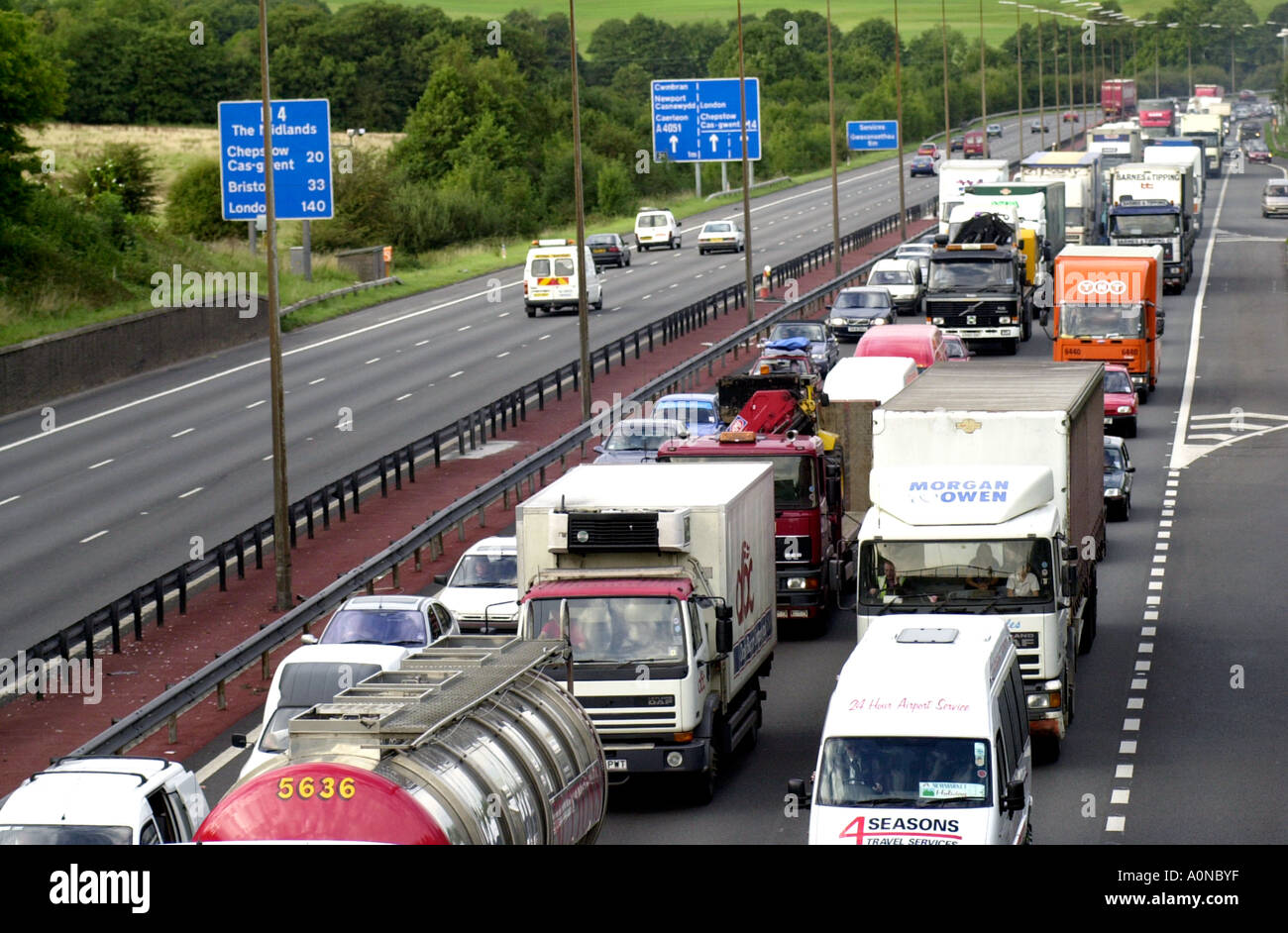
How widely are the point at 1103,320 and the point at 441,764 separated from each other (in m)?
36.7

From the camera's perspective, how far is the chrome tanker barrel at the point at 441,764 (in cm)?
1160

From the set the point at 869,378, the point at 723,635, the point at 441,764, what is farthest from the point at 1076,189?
the point at 441,764

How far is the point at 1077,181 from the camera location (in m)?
75.2

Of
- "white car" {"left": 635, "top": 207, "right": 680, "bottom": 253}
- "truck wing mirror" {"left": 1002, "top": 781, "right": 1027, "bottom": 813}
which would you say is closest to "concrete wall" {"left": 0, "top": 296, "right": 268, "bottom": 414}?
"white car" {"left": 635, "top": 207, "right": 680, "bottom": 253}

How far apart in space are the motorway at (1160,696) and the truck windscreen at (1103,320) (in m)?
2.97

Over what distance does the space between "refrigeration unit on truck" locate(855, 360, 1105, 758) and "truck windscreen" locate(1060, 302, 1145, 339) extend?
2357 cm

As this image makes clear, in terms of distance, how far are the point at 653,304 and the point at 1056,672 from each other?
4816 centimetres

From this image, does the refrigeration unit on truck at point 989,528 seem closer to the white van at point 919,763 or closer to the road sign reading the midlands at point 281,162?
the white van at point 919,763

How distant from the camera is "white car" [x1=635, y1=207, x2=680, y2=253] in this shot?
3551 inches

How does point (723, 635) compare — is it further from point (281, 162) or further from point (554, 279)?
point (554, 279)

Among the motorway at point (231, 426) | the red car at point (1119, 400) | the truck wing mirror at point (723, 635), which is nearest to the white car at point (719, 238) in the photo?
the motorway at point (231, 426)

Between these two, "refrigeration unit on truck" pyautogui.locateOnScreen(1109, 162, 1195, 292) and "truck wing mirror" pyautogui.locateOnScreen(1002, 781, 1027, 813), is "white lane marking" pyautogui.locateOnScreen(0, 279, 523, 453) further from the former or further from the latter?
"truck wing mirror" pyautogui.locateOnScreen(1002, 781, 1027, 813)
